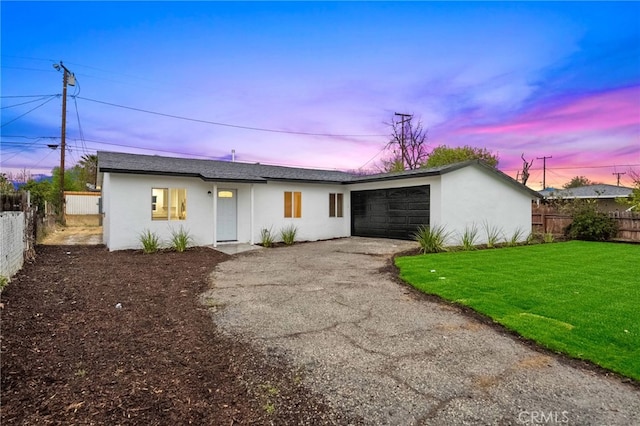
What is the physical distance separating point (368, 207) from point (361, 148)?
18.1 m

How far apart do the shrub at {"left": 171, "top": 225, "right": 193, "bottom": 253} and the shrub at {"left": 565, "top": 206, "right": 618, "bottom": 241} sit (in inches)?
671

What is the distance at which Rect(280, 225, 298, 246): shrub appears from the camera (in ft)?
45.8

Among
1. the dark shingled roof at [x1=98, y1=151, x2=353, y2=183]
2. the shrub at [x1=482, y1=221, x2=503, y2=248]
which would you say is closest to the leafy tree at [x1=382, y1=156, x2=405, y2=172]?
the dark shingled roof at [x1=98, y1=151, x2=353, y2=183]

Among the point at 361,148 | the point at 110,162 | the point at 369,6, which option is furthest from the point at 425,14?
the point at 361,148

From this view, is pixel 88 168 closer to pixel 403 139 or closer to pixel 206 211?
pixel 206 211

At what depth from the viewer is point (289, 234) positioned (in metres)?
14.2

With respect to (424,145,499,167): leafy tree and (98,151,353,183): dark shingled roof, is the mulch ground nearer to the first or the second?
(98,151,353,183): dark shingled roof

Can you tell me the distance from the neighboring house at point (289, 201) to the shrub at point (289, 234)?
254 mm

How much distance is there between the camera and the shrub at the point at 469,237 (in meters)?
12.2

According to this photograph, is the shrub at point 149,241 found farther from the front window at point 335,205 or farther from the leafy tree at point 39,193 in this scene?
the leafy tree at point 39,193

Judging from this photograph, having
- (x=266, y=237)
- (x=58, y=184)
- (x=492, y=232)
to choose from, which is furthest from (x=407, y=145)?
(x=58, y=184)

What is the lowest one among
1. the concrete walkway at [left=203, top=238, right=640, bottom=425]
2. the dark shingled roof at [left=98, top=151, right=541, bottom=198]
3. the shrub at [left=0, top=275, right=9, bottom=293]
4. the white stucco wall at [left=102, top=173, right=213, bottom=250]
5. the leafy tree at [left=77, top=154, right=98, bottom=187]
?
the concrete walkway at [left=203, top=238, right=640, bottom=425]

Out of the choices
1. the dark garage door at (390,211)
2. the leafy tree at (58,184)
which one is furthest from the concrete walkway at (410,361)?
the leafy tree at (58,184)

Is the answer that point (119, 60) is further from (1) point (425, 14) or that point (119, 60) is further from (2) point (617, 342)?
A: (2) point (617, 342)
